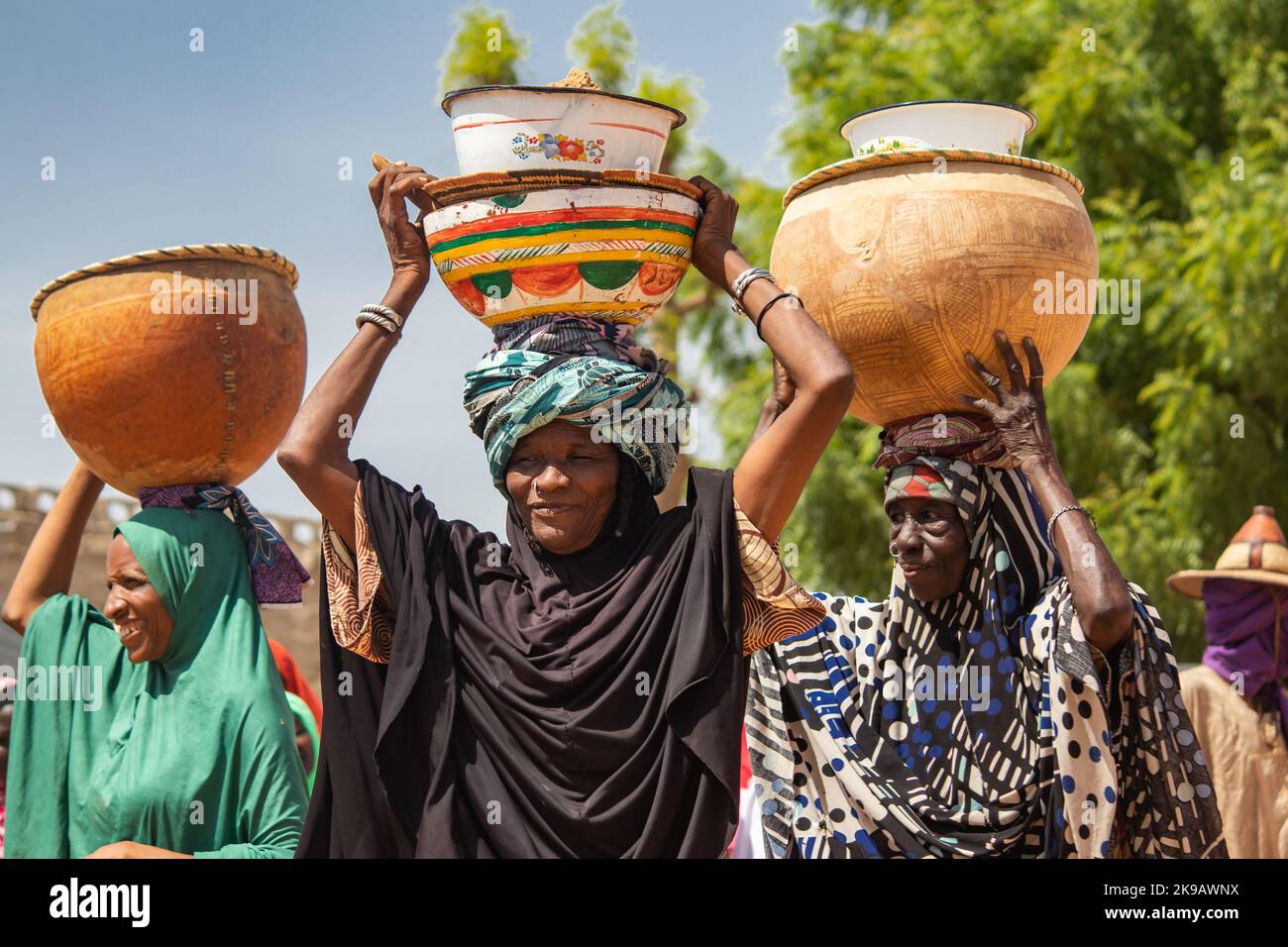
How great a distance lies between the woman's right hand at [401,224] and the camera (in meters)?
3.49

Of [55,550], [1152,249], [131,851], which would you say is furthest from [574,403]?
[1152,249]

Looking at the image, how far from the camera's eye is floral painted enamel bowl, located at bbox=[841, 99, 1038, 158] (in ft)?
13.5

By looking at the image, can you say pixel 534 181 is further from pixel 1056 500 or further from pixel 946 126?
pixel 1056 500

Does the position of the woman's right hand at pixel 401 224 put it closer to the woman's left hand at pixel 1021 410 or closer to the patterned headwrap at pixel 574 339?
the patterned headwrap at pixel 574 339

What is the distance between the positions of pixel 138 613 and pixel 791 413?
216 cm

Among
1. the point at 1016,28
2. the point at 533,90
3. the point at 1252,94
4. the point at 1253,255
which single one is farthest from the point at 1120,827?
the point at 1016,28

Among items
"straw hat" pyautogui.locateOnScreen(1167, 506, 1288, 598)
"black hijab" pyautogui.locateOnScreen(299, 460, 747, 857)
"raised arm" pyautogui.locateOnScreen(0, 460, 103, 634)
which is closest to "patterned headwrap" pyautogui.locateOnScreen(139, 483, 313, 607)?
"raised arm" pyautogui.locateOnScreen(0, 460, 103, 634)

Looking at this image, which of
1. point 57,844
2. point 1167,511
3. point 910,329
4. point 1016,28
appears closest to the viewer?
point 910,329

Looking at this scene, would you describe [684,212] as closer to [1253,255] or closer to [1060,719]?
[1060,719]

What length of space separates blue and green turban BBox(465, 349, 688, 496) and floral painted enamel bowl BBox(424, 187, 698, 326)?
0.41 ft

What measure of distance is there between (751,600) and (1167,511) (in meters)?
8.99

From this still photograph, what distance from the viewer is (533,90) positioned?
328 centimetres

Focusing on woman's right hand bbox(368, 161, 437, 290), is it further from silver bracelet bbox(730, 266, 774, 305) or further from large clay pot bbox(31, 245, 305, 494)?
large clay pot bbox(31, 245, 305, 494)

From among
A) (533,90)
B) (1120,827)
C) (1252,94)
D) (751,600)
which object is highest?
(1252,94)
